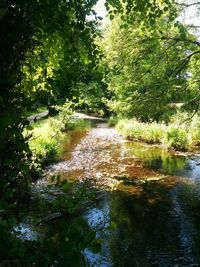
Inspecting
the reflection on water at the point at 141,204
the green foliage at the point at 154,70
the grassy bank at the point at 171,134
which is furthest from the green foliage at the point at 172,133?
the green foliage at the point at 154,70

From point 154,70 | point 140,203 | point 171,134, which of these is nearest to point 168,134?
point 171,134

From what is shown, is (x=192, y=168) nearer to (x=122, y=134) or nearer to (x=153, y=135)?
(x=153, y=135)

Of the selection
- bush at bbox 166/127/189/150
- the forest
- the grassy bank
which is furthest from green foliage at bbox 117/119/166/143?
bush at bbox 166/127/189/150

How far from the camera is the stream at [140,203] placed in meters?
7.52

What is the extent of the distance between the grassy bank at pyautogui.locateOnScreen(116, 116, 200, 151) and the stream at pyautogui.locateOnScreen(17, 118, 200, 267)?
937mm

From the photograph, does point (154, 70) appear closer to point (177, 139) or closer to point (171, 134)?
point (177, 139)

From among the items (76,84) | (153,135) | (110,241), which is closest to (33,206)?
(110,241)

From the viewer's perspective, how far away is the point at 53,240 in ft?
9.14

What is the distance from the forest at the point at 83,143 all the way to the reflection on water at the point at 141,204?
0.14 feet

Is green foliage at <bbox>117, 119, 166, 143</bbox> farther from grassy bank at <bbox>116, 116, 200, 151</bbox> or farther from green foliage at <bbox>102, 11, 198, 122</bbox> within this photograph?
green foliage at <bbox>102, 11, 198, 122</bbox>

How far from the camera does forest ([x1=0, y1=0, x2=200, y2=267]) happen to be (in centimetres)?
279

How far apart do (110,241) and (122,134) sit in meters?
19.6

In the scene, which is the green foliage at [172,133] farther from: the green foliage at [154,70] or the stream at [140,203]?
the green foliage at [154,70]

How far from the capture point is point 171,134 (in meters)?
20.8
